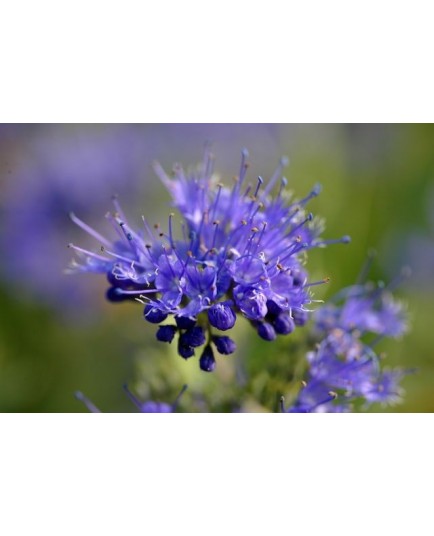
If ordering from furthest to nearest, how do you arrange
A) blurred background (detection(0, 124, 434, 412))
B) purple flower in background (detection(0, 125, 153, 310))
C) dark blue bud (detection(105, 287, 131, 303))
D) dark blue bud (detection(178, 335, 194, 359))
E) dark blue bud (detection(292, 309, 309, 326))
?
purple flower in background (detection(0, 125, 153, 310)), blurred background (detection(0, 124, 434, 412)), dark blue bud (detection(292, 309, 309, 326)), dark blue bud (detection(105, 287, 131, 303)), dark blue bud (detection(178, 335, 194, 359))

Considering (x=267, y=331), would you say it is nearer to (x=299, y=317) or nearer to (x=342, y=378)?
(x=299, y=317)

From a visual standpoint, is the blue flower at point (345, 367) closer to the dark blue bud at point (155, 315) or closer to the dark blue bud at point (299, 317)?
the dark blue bud at point (299, 317)

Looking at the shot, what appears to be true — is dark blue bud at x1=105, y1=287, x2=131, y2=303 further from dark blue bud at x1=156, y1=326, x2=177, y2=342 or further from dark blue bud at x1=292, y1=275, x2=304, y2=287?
dark blue bud at x1=292, y1=275, x2=304, y2=287

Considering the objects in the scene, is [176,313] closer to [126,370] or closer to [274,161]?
[126,370]

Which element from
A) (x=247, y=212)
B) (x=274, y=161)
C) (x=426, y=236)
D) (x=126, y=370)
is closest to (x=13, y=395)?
(x=126, y=370)

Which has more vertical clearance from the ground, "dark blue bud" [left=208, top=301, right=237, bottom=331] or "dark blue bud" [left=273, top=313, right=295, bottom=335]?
"dark blue bud" [left=208, top=301, right=237, bottom=331]

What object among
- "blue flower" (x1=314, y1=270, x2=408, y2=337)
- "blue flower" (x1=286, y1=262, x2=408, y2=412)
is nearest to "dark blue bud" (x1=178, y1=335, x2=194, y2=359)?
"blue flower" (x1=286, y1=262, x2=408, y2=412)

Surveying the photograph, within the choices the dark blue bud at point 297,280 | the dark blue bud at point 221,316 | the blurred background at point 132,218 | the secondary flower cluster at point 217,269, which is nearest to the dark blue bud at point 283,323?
the secondary flower cluster at point 217,269

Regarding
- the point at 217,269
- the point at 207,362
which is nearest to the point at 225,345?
the point at 207,362
